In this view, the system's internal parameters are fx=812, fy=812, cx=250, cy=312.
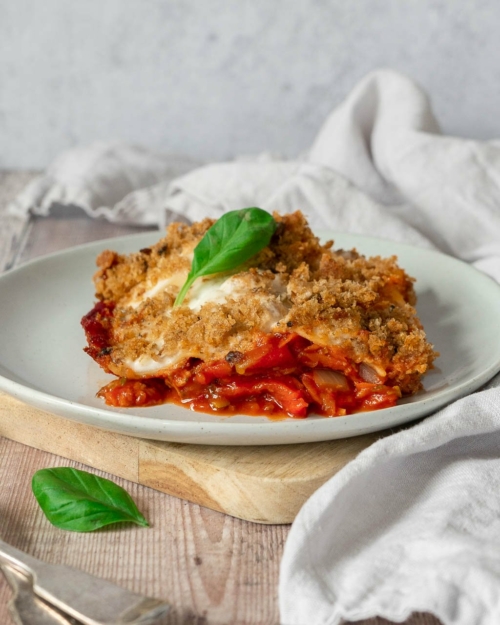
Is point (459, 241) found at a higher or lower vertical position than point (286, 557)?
lower

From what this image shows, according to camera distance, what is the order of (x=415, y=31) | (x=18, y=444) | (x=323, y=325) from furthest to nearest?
(x=415, y=31) < (x=18, y=444) < (x=323, y=325)

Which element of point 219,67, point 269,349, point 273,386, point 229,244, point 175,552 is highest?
point 229,244

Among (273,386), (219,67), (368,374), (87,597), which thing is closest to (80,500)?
(87,597)

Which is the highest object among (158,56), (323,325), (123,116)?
(323,325)

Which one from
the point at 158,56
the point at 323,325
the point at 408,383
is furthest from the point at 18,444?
the point at 158,56

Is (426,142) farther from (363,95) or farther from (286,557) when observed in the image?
(286,557)

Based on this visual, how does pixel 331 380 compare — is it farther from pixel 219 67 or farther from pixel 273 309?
pixel 219 67

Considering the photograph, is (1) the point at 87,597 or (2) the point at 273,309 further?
(2) the point at 273,309

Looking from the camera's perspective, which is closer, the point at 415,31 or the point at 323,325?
the point at 323,325
